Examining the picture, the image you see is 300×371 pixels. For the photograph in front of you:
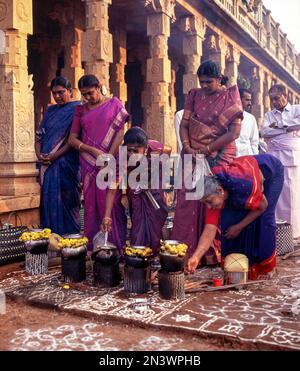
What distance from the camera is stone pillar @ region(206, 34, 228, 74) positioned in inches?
486

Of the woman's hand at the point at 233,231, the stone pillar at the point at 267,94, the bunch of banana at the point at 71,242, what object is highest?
Answer: the stone pillar at the point at 267,94

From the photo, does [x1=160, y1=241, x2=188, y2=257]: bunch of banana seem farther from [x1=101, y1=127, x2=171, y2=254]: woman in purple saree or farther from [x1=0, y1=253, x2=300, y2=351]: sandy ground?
[x1=101, y1=127, x2=171, y2=254]: woman in purple saree

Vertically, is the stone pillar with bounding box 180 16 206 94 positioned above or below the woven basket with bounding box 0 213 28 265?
above

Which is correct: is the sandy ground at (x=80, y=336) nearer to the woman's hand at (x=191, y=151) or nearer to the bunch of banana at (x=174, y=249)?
the bunch of banana at (x=174, y=249)

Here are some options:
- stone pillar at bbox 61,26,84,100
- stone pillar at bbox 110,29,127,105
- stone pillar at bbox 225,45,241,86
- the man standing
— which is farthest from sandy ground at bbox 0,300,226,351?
stone pillar at bbox 225,45,241,86

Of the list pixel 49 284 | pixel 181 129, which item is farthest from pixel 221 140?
pixel 49 284

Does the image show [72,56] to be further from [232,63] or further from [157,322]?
[157,322]

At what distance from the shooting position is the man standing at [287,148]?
6.34 m

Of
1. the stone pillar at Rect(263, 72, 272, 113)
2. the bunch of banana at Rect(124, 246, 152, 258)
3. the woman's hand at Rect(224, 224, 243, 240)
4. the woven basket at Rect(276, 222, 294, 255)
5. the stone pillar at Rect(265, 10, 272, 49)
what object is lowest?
the woven basket at Rect(276, 222, 294, 255)

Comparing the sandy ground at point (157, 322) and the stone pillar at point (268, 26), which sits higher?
the stone pillar at point (268, 26)

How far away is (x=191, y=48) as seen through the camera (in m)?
10.6

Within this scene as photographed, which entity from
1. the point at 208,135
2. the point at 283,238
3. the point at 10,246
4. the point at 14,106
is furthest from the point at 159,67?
the point at 10,246

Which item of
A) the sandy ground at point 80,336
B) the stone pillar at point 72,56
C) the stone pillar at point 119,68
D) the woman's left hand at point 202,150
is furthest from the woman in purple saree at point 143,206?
the stone pillar at point 119,68

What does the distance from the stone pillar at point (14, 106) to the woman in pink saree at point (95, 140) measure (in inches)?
42.0
